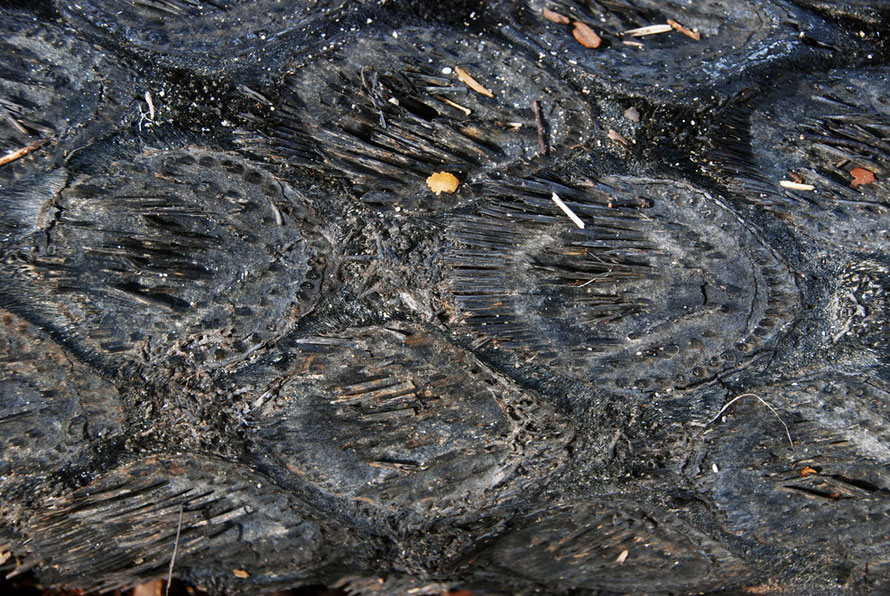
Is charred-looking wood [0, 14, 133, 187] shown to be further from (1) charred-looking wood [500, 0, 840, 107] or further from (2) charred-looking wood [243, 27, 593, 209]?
(1) charred-looking wood [500, 0, 840, 107]

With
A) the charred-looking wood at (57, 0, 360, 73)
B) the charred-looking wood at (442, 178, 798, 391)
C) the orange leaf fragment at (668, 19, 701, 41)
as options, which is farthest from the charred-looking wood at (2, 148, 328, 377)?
the orange leaf fragment at (668, 19, 701, 41)

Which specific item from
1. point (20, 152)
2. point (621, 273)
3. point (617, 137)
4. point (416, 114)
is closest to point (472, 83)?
point (416, 114)

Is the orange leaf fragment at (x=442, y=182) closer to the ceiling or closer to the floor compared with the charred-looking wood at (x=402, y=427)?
closer to the ceiling

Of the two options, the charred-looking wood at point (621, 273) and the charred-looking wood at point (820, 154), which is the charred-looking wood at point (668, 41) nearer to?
the charred-looking wood at point (820, 154)

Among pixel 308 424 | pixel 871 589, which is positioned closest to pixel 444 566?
pixel 308 424

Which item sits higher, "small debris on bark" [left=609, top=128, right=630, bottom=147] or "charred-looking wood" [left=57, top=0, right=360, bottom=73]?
"charred-looking wood" [left=57, top=0, right=360, bottom=73]

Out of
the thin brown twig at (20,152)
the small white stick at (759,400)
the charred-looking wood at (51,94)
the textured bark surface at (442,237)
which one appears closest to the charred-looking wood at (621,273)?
the textured bark surface at (442,237)

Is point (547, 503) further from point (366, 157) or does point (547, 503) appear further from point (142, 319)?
point (142, 319)
